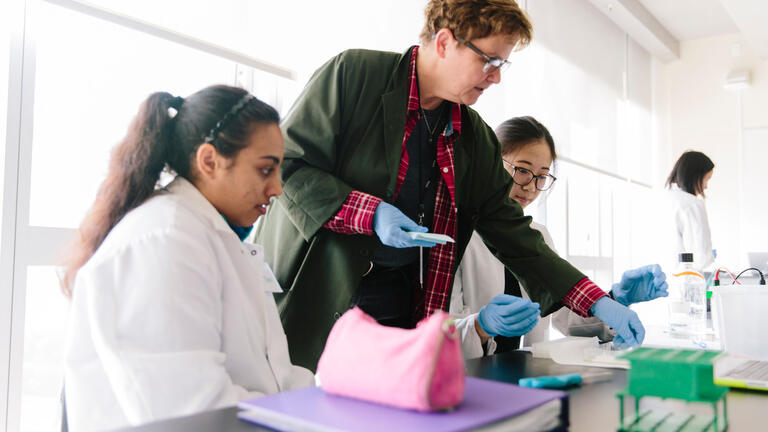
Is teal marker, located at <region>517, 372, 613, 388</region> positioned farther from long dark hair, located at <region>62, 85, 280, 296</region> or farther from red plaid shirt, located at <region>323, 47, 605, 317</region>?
long dark hair, located at <region>62, 85, 280, 296</region>

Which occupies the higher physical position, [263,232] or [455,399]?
[263,232]

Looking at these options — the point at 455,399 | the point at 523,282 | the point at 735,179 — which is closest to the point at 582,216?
the point at 735,179

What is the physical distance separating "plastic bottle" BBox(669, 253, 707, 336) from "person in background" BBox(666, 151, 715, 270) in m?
1.98

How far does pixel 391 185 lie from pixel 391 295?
0.26 metres

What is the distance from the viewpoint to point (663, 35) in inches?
236

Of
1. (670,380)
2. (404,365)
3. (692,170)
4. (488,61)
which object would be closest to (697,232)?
(692,170)

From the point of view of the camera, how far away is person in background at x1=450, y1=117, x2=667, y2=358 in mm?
1591

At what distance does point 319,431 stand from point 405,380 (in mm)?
84

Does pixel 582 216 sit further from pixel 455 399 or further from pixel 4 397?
pixel 455 399

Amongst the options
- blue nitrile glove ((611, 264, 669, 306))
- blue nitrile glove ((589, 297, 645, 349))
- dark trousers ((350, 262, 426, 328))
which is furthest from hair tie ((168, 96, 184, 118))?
blue nitrile glove ((611, 264, 669, 306))

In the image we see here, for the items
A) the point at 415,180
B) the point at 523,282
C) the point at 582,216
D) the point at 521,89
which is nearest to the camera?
the point at 415,180

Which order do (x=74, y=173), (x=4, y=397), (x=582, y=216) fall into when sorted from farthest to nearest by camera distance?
1. (x=582, y=216)
2. (x=74, y=173)
3. (x=4, y=397)

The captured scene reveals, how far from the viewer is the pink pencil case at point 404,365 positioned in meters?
0.53

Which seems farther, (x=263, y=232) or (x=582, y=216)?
(x=582, y=216)
